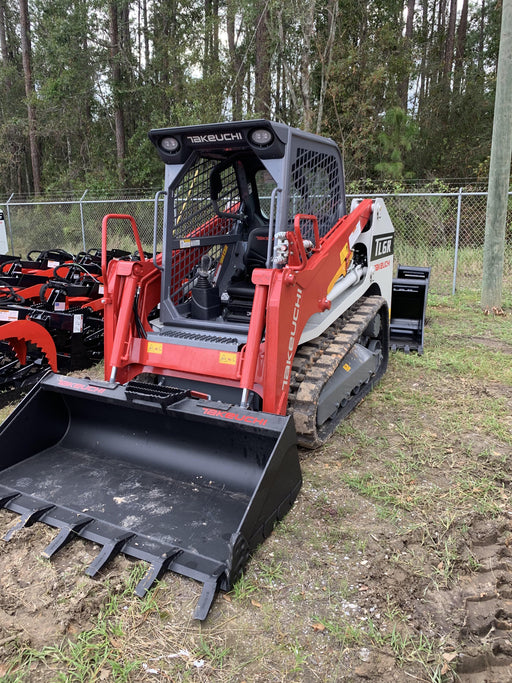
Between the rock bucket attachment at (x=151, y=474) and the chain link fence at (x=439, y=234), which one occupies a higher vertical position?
the chain link fence at (x=439, y=234)

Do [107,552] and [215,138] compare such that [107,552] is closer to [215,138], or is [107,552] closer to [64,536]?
[64,536]

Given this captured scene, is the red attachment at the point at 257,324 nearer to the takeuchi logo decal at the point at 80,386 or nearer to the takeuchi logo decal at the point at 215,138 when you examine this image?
the takeuchi logo decal at the point at 80,386

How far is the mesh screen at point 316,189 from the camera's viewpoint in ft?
13.7

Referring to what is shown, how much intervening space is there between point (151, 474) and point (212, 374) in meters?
0.84

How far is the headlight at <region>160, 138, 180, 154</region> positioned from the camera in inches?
164

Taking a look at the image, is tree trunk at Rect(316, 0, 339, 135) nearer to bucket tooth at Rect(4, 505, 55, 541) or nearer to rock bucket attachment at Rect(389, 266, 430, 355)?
rock bucket attachment at Rect(389, 266, 430, 355)

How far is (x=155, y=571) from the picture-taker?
255 cm

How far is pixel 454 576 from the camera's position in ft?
8.64

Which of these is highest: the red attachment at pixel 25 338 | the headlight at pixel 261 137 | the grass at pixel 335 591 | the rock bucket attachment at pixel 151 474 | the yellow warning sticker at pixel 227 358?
the headlight at pixel 261 137

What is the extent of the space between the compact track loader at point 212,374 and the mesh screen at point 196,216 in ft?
0.06

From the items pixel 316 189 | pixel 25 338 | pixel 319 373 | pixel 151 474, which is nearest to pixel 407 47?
pixel 316 189

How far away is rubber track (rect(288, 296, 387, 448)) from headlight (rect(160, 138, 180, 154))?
187 centimetres

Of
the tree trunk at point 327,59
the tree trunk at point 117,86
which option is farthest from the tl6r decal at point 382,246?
the tree trunk at point 117,86

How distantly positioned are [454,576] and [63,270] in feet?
23.3
